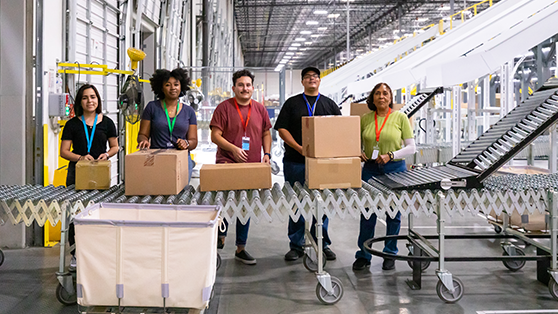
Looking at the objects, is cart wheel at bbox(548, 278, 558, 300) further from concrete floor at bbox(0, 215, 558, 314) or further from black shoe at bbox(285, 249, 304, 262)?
black shoe at bbox(285, 249, 304, 262)

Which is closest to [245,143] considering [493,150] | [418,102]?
[493,150]

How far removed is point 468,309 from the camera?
2994 mm

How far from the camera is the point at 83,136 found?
3555 mm

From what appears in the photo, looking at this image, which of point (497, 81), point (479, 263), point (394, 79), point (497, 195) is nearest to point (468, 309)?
point (497, 195)

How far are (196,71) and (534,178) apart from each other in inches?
266

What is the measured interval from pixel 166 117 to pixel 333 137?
1.29 metres

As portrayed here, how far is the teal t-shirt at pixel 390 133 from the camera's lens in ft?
11.9

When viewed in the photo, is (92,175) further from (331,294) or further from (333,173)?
(331,294)

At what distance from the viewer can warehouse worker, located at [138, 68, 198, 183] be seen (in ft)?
11.6

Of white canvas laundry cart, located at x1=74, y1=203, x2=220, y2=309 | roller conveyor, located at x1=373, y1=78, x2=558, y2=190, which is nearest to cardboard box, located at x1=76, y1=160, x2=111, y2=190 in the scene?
white canvas laundry cart, located at x1=74, y1=203, x2=220, y2=309

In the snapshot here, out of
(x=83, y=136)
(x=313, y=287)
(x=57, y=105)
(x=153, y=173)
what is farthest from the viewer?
(x=57, y=105)

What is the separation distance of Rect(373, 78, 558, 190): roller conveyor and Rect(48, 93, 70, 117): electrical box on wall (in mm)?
2930

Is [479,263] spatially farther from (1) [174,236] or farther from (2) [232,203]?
(1) [174,236]

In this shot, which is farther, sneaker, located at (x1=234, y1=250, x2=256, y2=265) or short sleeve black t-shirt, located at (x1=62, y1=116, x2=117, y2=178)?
sneaker, located at (x1=234, y1=250, x2=256, y2=265)
